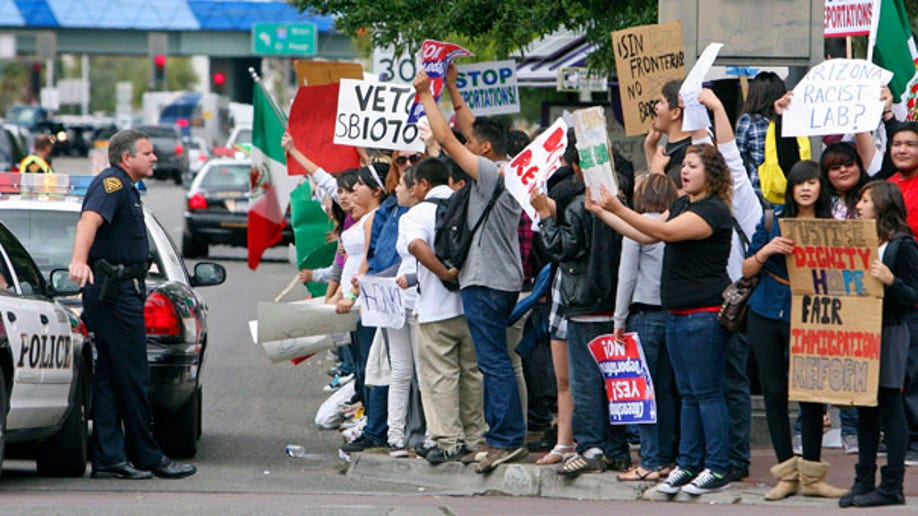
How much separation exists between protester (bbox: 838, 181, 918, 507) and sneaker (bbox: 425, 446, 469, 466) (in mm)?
2578

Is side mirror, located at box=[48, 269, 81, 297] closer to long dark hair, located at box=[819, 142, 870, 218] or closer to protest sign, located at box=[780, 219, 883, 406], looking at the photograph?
protest sign, located at box=[780, 219, 883, 406]

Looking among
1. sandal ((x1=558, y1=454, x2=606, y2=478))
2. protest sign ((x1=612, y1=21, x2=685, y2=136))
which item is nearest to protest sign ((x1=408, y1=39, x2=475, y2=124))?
protest sign ((x1=612, y1=21, x2=685, y2=136))

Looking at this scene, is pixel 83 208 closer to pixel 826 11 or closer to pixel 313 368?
pixel 826 11

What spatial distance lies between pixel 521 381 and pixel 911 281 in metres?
2.86

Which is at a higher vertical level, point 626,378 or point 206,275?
point 206,275

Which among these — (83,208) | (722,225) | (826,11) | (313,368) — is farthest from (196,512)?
(313,368)

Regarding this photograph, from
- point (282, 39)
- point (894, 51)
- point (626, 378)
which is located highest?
point (282, 39)

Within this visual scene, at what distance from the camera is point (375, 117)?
1390 centimetres

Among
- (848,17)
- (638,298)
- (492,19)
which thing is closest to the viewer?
(638,298)

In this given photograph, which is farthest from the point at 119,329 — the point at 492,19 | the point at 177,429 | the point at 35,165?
the point at 35,165

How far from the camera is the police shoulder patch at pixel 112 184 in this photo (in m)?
10.9

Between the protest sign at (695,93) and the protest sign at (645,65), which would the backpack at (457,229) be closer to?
the protest sign at (695,93)

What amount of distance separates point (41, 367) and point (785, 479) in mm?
4019

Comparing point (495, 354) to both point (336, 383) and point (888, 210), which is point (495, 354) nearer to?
point (888, 210)
